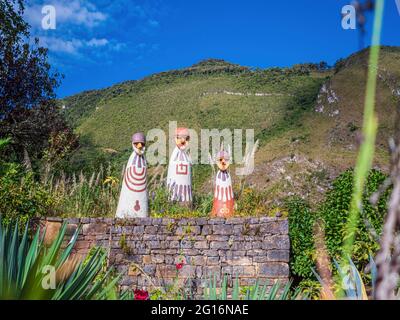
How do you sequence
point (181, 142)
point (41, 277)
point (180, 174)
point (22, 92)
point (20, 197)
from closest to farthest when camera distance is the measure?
point (41, 277) → point (20, 197) → point (180, 174) → point (181, 142) → point (22, 92)

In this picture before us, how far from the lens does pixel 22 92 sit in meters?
14.4

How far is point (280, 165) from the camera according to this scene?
99.7ft

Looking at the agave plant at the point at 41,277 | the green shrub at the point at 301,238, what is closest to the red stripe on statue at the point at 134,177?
the green shrub at the point at 301,238

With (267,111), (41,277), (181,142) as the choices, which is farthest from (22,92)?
(267,111)

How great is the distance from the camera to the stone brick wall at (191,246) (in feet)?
24.0

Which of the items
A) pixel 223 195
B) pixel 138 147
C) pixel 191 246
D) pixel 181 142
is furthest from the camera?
pixel 181 142

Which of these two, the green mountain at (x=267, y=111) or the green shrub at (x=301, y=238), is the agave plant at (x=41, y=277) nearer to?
the green shrub at (x=301, y=238)

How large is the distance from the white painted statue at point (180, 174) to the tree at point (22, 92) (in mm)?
5346

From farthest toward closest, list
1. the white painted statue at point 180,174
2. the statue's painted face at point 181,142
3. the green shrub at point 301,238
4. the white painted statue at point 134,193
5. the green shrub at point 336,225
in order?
1. the statue's painted face at point 181,142
2. the white painted statue at point 180,174
3. the green shrub at point 301,238
4. the white painted statue at point 134,193
5. the green shrub at point 336,225

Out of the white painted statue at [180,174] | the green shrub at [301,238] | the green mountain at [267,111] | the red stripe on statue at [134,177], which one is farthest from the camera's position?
the green mountain at [267,111]

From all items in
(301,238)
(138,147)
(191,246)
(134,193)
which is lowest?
(191,246)

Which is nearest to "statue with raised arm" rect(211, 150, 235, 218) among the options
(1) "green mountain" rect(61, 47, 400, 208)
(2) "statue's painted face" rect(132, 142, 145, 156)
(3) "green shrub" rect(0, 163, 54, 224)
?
(2) "statue's painted face" rect(132, 142, 145, 156)

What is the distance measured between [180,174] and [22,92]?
7.26 meters

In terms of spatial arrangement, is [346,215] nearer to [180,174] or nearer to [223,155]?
[223,155]
